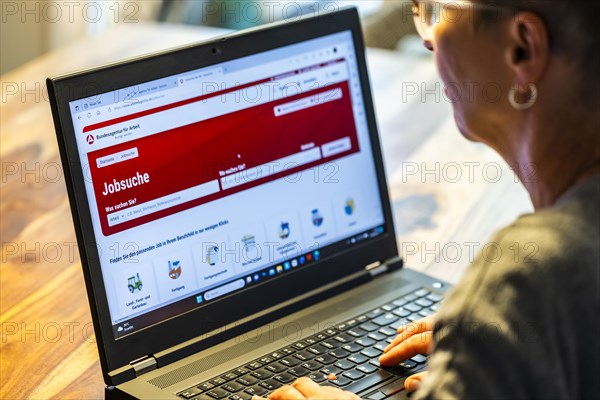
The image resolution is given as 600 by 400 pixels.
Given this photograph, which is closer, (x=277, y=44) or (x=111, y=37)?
(x=277, y=44)

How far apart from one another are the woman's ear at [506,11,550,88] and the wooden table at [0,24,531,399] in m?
0.66

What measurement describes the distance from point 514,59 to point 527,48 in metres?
0.02

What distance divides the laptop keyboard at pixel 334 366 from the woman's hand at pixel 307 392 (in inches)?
2.0

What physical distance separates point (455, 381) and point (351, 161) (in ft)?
1.95

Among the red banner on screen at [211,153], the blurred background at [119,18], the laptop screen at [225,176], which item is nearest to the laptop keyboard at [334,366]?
the laptop screen at [225,176]

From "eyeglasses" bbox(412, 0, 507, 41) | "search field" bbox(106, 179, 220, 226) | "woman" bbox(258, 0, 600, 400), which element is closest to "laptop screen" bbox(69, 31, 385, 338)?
"search field" bbox(106, 179, 220, 226)

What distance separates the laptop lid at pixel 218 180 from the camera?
3.51 ft

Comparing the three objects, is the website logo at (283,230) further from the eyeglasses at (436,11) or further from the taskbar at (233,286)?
the eyeglasses at (436,11)

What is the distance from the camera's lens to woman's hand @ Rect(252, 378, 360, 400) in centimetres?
101

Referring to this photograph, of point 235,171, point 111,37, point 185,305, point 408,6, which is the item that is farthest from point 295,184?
point 408,6

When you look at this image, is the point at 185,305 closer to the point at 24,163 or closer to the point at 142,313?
the point at 142,313

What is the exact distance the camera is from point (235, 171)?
1.18m

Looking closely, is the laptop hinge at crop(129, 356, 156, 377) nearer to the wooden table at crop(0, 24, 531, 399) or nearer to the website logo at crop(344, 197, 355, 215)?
the wooden table at crop(0, 24, 531, 399)

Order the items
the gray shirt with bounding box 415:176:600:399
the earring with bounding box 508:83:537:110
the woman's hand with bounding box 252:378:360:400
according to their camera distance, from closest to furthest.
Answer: the gray shirt with bounding box 415:176:600:399, the earring with bounding box 508:83:537:110, the woman's hand with bounding box 252:378:360:400
